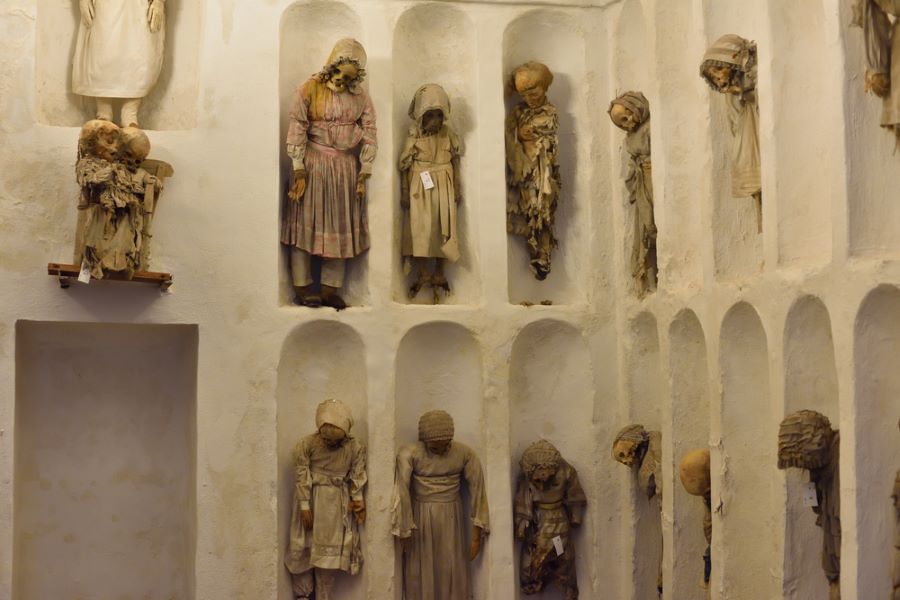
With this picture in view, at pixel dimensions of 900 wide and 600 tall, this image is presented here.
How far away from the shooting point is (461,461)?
8578mm

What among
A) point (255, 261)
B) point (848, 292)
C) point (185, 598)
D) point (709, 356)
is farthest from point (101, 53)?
point (848, 292)

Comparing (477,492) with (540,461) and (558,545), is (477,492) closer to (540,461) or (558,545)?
(540,461)

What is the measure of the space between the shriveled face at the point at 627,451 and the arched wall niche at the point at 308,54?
6.53ft

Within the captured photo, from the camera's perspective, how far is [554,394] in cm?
898

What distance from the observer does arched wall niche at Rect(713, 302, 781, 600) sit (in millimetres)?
7117

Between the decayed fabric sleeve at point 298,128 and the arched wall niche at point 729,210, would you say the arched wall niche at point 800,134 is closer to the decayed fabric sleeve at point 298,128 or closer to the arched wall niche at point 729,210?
the arched wall niche at point 729,210

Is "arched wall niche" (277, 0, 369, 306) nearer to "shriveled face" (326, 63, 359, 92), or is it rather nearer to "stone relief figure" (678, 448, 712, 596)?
"shriveled face" (326, 63, 359, 92)

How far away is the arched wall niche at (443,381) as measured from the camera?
877 centimetres

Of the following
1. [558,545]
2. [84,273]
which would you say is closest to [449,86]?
[84,273]

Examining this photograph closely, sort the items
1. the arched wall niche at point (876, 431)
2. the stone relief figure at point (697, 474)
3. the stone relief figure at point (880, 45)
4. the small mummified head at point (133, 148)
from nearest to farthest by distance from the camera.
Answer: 1. the stone relief figure at point (880, 45)
2. the arched wall niche at point (876, 431)
3. the stone relief figure at point (697, 474)
4. the small mummified head at point (133, 148)

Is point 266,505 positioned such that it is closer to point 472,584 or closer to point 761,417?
point 472,584

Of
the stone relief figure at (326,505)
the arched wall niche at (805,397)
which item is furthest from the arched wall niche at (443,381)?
the arched wall niche at (805,397)

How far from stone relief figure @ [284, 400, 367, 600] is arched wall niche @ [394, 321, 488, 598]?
1.64ft

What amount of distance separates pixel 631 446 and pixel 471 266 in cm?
175
